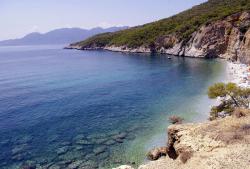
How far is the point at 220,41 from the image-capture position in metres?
102

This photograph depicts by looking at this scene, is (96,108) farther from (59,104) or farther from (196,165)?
(196,165)

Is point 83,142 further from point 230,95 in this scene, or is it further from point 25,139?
point 230,95

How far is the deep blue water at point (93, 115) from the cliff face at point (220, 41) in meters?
14.7

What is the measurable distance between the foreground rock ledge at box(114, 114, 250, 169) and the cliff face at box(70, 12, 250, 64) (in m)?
59.2

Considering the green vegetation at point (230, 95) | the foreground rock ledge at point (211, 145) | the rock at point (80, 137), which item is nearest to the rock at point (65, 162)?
the rock at point (80, 137)

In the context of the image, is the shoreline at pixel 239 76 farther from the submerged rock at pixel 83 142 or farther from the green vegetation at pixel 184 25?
the green vegetation at pixel 184 25

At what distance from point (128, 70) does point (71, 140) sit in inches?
2319

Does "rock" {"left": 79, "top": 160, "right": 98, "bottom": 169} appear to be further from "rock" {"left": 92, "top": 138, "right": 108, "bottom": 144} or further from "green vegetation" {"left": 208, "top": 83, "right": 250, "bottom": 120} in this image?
"green vegetation" {"left": 208, "top": 83, "right": 250, "bottom": 120}

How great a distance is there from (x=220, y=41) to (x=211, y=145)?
88386 millimetres

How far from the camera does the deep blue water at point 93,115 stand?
102 ft

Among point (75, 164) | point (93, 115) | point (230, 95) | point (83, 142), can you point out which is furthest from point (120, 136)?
point (230, 95)

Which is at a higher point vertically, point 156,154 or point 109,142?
point 156,154

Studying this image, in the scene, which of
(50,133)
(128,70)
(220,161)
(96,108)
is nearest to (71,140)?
(50,133)

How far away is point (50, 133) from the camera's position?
3769 cm
